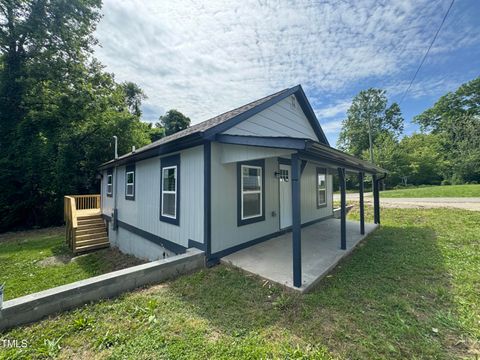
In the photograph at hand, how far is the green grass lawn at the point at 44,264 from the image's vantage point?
Result: 18.3ft

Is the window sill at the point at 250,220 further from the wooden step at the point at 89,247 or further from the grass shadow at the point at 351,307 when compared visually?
the wooden step at the point at 89,247

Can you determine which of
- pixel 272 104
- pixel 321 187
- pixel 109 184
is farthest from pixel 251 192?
pixel 109 184

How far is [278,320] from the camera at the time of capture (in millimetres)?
2812

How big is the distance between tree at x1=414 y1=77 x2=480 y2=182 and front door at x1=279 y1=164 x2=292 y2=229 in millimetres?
30984

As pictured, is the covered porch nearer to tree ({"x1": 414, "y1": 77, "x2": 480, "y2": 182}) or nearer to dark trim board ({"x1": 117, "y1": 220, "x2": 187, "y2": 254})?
dark trim board ({"x1": 117, "y1": 220, "x2": 187, "y2": 254})

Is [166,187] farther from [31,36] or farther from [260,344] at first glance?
[31,36]

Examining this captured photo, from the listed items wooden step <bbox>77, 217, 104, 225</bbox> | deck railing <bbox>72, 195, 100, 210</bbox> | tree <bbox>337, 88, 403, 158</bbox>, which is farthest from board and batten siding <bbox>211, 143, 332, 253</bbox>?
tree <bbox>337, 88, 403, 158</bbox>

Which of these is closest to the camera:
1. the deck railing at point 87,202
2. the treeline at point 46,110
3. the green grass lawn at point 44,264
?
the green grass lawn at point 44,264

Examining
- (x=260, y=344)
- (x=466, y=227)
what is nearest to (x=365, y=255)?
(x=260, y=344)

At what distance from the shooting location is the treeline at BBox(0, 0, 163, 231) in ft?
40.4

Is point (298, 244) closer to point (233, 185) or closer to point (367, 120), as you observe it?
point (233, 185)

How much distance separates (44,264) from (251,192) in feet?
25.3

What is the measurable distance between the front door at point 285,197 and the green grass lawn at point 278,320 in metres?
2.65

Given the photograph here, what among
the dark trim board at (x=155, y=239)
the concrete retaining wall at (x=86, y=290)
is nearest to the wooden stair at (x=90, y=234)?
the dark trim board at (x=155, y=239)
